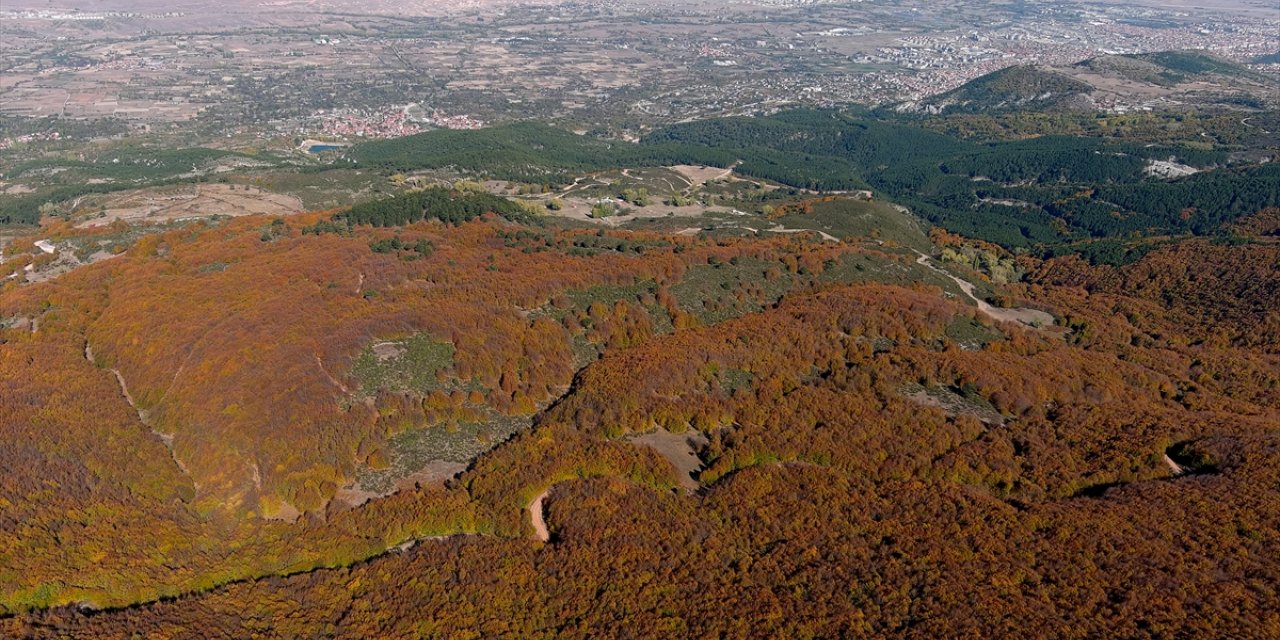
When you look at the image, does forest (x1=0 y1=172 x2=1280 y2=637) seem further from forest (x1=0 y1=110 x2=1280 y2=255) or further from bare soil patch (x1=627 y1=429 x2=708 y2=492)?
forest (x1=0 y1=110 x2=1280 y2=255)

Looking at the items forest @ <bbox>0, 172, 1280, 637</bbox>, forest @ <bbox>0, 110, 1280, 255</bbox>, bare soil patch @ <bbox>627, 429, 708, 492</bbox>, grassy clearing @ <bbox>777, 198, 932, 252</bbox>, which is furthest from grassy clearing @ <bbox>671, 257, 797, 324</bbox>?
forest @ <bbox>0, 110, 1280, 255</bbox>

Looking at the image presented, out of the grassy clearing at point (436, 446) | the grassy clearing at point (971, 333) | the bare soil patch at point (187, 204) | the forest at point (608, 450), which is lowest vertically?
the bare soil patch at point (187, 204)

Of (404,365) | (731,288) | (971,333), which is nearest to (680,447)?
(404,365)

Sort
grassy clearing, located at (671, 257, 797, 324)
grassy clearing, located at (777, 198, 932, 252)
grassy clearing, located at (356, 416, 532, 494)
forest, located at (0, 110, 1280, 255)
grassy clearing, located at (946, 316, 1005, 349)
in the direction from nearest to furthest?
1. grassy clearing, located at (356, 416, 532, 494)
2. grassy clearing, located at (946, 316, 1005, 349)
3. grassy clearing, located at (671, 257, 797, 324)
4. grassy clearing, located at (777, 198, 932, 252)
5. forest, located at (0, 110, 1280, 255)

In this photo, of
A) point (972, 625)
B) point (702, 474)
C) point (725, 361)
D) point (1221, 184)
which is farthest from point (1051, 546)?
point (1221, 184)

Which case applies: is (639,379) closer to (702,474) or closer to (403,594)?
(702,474)

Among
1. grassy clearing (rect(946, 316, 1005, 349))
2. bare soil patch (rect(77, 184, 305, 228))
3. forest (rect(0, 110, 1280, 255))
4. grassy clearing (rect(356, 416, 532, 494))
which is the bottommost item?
forest (rect(0, 110, 1280, 255))

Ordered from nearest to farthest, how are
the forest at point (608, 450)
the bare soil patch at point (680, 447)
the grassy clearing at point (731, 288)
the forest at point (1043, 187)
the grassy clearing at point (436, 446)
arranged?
the forest at point (608, 450) < the grassy clearing at point (436, 446) < the bare soil patch at point (680, 447) < the grassy clearing at point (731, 288) < the forest at point (1043, 187)

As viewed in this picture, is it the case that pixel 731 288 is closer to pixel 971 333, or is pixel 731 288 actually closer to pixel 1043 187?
pixel 971 333

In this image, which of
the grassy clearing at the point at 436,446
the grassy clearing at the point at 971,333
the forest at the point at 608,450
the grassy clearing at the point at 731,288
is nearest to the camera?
the forest at the point at 608,450

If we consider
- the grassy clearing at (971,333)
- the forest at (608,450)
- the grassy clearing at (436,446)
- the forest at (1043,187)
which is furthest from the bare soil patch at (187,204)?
the grassy clearing at (971,333)

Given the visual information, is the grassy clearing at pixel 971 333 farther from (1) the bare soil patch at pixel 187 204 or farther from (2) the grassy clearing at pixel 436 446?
(1) the bare soil patch at pixel 187 204
